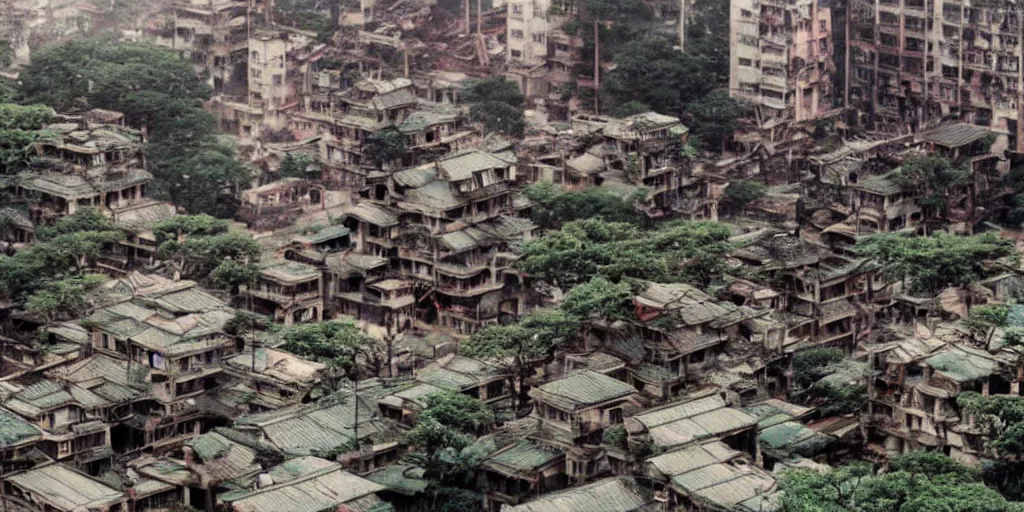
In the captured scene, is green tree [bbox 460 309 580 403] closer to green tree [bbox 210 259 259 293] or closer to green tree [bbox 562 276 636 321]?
green tree [bbox 562 276 636 321]

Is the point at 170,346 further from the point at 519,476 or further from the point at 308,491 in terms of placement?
the point at 519,476

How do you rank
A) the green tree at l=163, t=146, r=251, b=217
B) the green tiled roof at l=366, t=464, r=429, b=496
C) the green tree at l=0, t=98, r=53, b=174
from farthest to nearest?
the green tree at l=163, t=146, r=251, b=217 → the green tree at l=0, t=98, r=53, b=174 → the green tiled roof at l=366, t=464, r=429, b=496

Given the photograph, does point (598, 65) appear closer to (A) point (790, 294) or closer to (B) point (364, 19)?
(B) point (364, 19)

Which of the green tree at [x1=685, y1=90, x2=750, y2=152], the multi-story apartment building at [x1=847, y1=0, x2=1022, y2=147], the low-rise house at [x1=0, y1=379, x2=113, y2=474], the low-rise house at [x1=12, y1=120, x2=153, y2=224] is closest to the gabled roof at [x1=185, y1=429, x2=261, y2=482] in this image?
the low-rise house at [x1=0, y1=379, x2=113, y2=474]

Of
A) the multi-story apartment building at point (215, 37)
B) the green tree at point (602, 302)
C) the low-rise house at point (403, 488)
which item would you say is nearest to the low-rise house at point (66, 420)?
the low-rise house at point (403, 488)

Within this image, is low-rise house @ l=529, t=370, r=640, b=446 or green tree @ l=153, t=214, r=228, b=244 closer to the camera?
low-rise house @ l=529, t=370, r=640, b=446

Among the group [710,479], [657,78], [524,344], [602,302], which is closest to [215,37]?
[657,78]

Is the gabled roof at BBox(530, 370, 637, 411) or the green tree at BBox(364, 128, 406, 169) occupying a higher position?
the green tree at BBox(364, 128, 406, 169)
